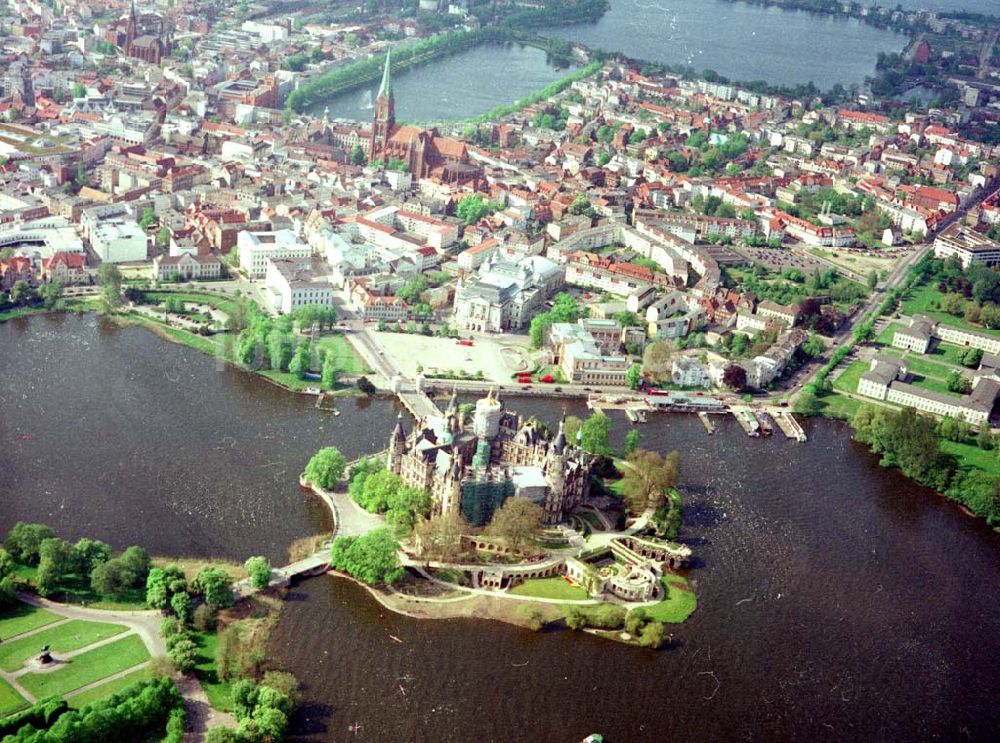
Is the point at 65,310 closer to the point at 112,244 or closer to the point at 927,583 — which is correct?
the point at 112,244

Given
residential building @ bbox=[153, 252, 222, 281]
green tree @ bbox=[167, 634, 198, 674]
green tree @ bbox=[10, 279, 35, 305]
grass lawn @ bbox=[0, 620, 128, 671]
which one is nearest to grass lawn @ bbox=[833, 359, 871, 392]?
residential building @ bbox=[153, 252, 222, 281]

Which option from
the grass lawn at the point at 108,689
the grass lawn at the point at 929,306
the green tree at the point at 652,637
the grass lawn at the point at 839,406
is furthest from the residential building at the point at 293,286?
the grass lawn at the point at 929,306

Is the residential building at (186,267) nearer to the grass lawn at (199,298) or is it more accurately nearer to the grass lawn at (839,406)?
the grass lawn at (199,298)

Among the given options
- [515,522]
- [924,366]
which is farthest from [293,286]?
[924,366]

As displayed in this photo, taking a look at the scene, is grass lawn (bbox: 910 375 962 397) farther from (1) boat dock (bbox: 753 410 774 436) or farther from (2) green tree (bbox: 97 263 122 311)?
(2) green tree (bbox: 97 263 122 311)

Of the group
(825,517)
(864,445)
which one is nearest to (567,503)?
(825,517)

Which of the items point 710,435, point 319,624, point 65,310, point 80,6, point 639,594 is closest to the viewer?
point 319,624
